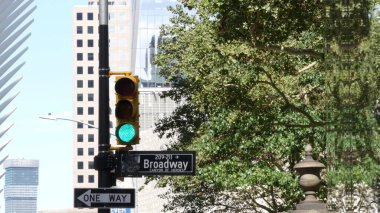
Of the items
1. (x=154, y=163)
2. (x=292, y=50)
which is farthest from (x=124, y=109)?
(x=292, y=50)

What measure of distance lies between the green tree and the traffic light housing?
5.93m

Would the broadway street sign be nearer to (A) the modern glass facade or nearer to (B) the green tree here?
(B) the green tree

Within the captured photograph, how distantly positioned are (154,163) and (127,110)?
0.96m

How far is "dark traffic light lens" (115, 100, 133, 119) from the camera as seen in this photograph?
520 inches

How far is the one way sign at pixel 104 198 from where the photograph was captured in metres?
13.8

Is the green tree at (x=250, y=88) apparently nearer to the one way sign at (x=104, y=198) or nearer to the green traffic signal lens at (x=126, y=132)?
the one way sign at (x=104, y=198)

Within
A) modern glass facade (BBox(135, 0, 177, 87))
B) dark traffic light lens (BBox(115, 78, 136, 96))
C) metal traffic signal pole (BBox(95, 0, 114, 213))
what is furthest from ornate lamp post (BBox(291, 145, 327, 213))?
modern glass facade (BBox(135, 0, 177, 87))

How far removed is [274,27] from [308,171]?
346 centimetres


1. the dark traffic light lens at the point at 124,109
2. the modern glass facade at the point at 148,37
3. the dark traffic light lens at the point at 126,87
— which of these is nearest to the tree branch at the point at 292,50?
the dark traffic light lens at the point at 126,87

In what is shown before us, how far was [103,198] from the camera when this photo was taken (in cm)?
1379

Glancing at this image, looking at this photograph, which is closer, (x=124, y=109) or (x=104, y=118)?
(x=124, y=109)

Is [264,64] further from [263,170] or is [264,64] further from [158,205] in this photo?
[158,205]

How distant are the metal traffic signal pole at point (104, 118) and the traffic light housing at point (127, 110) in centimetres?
55

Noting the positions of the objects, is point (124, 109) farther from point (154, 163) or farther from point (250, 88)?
point (250, 88)
